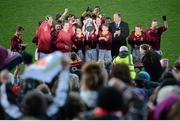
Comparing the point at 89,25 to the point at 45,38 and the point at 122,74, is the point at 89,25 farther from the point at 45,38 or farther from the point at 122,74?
the point at 122,74

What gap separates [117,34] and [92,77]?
9.77 meters

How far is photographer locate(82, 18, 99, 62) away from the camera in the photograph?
57.4 feet

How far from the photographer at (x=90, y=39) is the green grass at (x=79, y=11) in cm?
355

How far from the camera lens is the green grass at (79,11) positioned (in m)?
21.4

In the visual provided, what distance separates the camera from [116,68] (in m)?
8.52

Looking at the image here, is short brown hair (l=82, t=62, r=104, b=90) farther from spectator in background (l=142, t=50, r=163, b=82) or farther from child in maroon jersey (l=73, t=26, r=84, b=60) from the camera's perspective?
child in maroon jersey (l=73, t=26, r=84, b=60)

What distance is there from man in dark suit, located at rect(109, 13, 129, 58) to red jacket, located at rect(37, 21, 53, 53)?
1821 millimetres

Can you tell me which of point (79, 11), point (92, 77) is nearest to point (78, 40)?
point (79, 11)

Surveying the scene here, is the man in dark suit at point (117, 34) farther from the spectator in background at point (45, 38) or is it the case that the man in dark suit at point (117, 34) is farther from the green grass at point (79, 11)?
the green grass at point (79, 11)

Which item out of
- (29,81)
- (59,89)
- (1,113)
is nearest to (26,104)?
(59,89)

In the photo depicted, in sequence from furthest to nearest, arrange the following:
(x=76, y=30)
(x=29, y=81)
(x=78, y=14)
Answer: (x=78, y=14) < (x=76, y=30) < (x=29, y=81)

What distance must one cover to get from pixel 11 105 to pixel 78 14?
46.2ft

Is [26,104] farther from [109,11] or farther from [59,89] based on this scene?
[109,11]

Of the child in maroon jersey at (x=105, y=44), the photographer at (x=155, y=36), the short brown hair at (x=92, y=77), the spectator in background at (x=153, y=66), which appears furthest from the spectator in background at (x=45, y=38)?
the short brown hair at (x=92, y=77)
